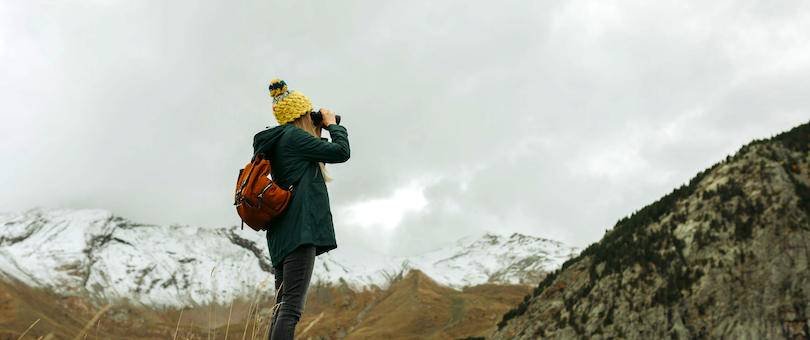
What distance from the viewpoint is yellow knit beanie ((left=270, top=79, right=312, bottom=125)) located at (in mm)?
4551

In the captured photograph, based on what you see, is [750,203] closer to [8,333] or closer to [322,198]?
[322,198]

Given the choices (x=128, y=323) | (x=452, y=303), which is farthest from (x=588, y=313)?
(x=128, y=323)

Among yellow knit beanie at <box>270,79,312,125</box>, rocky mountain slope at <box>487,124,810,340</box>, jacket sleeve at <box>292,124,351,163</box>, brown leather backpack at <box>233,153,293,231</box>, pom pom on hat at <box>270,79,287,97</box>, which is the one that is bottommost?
brown leather backpack at <box>233,153,293,231</box>

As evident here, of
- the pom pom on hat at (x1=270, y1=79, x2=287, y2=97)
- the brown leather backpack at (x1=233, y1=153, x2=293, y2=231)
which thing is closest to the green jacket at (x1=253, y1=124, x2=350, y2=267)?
the brown leather backpack at (x1=233, y1=153, x2=293, y2=231)

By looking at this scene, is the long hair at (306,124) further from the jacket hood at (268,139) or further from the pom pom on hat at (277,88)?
the pom pom on hat at (277,88)

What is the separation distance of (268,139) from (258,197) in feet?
2.20

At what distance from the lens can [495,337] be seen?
76.4m

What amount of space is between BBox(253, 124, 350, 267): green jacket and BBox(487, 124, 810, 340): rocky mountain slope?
61.9 metres

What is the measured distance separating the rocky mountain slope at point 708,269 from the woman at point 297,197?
61847mm

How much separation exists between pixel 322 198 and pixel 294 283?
2.34 feet

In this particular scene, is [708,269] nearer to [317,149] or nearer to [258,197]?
[317,149]

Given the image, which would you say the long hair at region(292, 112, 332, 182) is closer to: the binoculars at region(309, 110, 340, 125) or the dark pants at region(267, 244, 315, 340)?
the binoculars at region(309, 110, 340, 125)

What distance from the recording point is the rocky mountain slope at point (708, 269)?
178ft

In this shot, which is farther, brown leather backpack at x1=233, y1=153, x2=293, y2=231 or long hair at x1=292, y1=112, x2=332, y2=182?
long hair at x1=292, y1=112, x2=332, y2=182
